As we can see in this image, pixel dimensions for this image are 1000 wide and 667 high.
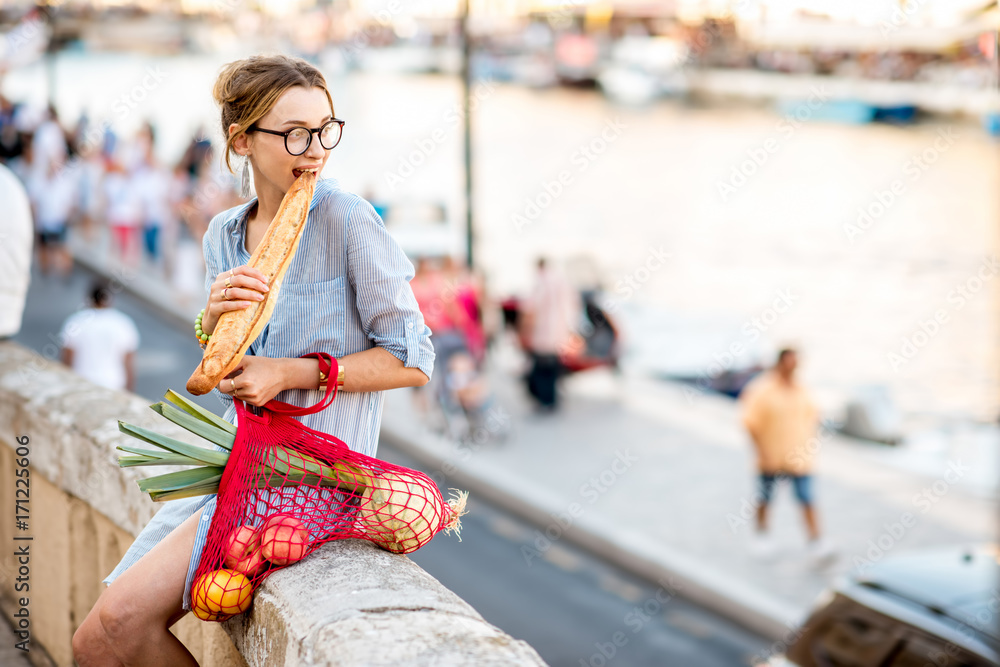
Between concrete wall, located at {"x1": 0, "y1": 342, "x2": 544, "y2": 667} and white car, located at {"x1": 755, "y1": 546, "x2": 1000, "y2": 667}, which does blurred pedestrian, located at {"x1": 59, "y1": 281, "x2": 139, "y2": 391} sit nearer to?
concrete wall, located at {"x1": 0, "y1": 342, "x2": 544, "y2": 667}

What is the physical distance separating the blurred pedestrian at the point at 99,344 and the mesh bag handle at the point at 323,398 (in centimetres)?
647

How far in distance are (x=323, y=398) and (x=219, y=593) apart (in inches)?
17.1

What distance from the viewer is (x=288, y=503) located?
2307 millimetres

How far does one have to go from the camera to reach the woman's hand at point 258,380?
7.18 feet

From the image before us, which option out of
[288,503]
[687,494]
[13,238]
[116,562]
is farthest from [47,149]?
[288,503]

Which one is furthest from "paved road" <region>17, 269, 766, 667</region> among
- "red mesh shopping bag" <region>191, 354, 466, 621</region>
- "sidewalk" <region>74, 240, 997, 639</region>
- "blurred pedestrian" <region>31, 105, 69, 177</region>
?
"blurred pedestrian" <region>31, 105, 69, 177</region>

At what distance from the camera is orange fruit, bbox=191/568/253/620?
222 cm

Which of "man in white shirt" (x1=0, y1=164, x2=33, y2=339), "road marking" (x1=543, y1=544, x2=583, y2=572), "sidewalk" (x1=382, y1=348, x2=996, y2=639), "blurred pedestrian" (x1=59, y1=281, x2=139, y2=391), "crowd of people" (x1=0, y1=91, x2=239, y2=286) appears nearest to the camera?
"man in white shirt" (x1=0, y1=164, x2=33, y2=339)

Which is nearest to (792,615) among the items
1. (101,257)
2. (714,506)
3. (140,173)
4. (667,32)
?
(714,506)

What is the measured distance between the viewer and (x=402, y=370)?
2.30m

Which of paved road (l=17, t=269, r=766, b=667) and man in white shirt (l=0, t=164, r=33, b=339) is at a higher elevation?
man in white shirt (l=0, t=164, r=33, b=339)

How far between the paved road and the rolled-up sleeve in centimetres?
558

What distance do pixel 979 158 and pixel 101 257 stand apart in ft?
158

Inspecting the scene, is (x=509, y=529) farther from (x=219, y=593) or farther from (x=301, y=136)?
(x=301, y=136)
